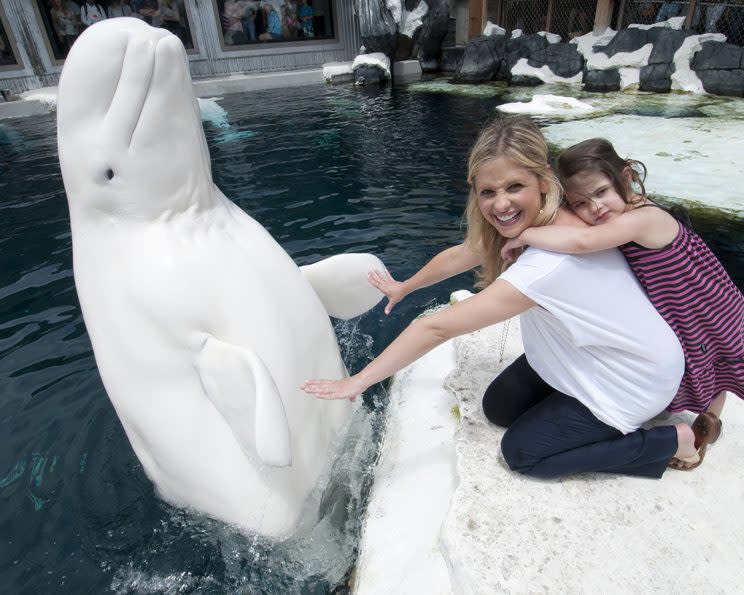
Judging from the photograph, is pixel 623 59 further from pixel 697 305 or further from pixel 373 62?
pixel 697 305

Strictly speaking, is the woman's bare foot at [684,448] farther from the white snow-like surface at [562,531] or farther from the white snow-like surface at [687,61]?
the white snow-like surface at [687,61]

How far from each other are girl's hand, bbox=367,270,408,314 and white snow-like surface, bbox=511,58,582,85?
14.8 metres

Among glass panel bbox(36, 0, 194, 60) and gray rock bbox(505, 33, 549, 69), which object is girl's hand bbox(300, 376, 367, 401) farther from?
glass panel bbox(36, 0, 194, 60)

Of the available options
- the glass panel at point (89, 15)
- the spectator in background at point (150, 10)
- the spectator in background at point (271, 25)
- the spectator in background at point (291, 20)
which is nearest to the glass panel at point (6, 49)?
the glass panel at point (89, 15)

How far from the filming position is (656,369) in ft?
6.01

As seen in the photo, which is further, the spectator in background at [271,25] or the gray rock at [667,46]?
the spectator in background at [271,25]

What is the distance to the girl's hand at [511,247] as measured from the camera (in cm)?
181

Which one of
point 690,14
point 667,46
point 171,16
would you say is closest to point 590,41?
point 667,46

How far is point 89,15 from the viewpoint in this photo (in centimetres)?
1783

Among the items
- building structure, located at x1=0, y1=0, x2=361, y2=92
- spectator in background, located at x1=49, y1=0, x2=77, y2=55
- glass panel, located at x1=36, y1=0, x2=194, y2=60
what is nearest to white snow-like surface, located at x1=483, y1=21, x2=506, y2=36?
building structure, located at x1=0, y1=0, x2=361, y2=92

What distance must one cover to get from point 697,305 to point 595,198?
0.52 m

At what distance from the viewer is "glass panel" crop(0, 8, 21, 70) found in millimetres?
15938

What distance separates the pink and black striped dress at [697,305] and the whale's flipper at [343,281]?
1268 millimetres

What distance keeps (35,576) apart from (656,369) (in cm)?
269
